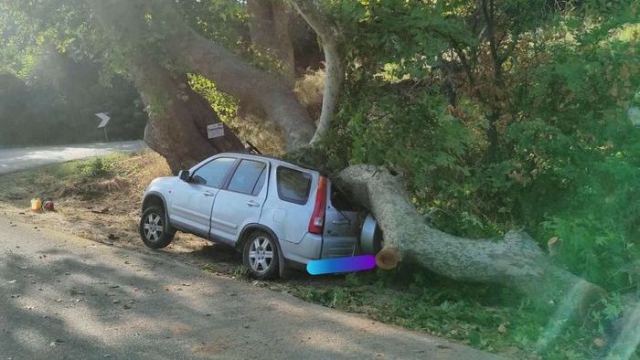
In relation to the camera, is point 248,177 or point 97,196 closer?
point 248,177

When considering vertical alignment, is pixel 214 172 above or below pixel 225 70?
below

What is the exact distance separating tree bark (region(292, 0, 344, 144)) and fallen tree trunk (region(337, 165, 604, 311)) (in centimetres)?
183

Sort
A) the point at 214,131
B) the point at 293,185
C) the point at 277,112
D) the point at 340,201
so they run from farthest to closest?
the point at 214,131 < the point at 277,112 < the point at 340,201 < the point at 293,185

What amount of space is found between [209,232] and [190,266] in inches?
21.0

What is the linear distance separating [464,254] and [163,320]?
3.15 meters

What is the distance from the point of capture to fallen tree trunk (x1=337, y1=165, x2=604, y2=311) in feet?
22.1

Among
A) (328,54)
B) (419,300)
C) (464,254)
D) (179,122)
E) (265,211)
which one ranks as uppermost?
(328,54)

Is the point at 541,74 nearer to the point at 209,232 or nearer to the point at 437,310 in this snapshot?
the point at 437,310

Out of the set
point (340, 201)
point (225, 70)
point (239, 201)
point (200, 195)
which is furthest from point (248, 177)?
point (225, 70)

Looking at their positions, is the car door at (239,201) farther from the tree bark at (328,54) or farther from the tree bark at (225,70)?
the tree bark at (225,70)

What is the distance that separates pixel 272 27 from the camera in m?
17.2

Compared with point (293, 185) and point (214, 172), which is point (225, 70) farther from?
point (293, 185)

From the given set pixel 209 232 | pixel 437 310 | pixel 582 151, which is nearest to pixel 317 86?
pixel 209 232

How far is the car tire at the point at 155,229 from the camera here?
10.3 m
